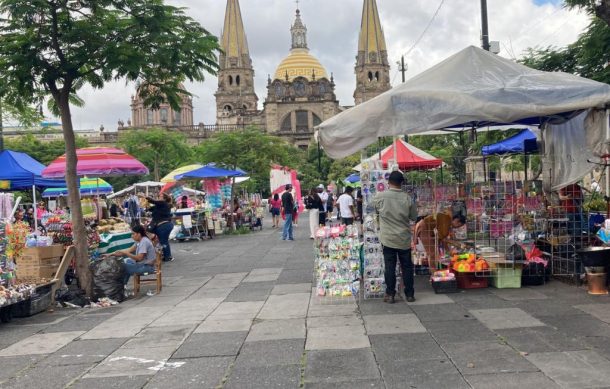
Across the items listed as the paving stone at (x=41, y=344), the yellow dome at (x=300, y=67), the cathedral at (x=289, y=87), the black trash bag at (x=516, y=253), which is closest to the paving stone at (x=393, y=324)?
the black trash bag at (x=516, y=253)

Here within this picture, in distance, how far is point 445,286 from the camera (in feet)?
26.6

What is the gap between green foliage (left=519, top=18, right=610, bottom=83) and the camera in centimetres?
1315

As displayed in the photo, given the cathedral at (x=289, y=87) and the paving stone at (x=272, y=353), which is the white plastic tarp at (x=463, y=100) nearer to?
the paving stone at (x=272, y=353)

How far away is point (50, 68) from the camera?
8836 millimetres

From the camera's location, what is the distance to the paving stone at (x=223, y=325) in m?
6.71

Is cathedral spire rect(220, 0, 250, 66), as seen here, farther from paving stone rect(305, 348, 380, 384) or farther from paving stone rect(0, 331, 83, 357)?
paving stone rect(305, 348, 380, 384)

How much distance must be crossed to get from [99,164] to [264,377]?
10.0m

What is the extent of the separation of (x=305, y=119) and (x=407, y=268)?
85.1 meters

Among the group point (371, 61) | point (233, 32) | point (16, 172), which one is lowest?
point (16, 172)

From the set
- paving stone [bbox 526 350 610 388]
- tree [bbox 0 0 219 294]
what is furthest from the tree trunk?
paving stone [bbox 526 350 610 388]

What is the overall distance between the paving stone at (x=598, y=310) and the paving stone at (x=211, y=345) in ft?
12.9

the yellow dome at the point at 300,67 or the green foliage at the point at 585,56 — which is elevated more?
the yellow dome at the point at 300,67

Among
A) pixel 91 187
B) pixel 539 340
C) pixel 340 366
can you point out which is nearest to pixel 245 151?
pixel 91 187

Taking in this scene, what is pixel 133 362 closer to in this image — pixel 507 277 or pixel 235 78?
pixel 507 277
